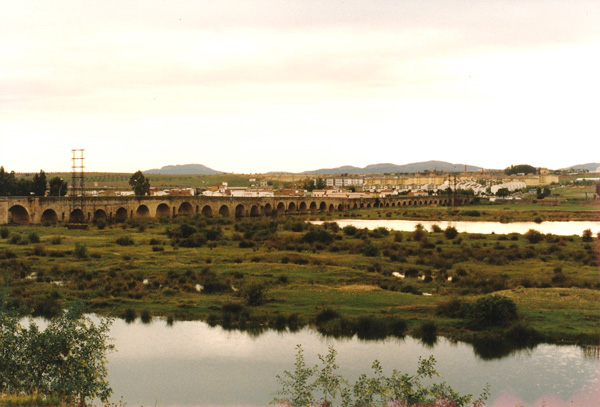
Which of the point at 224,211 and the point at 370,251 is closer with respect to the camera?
the point at 370,251

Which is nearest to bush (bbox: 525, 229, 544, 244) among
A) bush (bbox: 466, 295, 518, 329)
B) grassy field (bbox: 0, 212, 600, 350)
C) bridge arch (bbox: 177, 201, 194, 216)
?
grassy field (bbox: 0, 212, 600, 350)

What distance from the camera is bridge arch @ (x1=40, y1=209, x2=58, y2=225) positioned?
50.9 meters

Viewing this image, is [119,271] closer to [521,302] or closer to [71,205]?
[521,302]

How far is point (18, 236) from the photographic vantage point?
39125mm

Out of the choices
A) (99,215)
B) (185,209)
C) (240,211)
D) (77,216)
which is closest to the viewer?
(77,216)

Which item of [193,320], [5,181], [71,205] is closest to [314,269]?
[193,320]

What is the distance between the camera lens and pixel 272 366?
16031 millimetres

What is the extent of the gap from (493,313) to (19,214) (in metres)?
39.6

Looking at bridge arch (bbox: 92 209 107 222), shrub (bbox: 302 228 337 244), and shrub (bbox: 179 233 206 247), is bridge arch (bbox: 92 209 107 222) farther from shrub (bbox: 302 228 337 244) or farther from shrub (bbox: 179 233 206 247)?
shrub (bbox: 302 228 337 244)

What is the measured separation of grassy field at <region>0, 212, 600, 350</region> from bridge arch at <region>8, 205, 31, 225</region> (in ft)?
12.0

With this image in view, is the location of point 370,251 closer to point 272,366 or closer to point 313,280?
point 313,280

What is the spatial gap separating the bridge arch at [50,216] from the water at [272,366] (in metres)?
34.5

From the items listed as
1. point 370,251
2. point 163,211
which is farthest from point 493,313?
point 163,211

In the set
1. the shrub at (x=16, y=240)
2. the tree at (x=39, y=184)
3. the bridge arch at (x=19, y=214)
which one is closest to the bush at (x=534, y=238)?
the shrub at (x=16, y=240)
